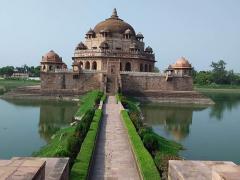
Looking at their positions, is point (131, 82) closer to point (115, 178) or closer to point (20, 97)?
point (20, 97)

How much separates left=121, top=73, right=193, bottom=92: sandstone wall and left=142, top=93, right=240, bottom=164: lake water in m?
4.01

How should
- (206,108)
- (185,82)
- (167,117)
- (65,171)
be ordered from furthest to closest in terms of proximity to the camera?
(185,82) → (206,108) → (167,117) → (65,171)

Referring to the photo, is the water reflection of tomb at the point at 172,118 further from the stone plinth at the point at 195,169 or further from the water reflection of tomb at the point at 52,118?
the stone plinth at the point at 195,169

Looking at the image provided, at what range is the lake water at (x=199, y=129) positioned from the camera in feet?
44.8

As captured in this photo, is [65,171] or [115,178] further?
[115,178]

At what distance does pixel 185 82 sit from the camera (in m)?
33.9

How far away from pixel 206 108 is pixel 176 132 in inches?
486

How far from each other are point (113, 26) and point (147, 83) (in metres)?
9.66

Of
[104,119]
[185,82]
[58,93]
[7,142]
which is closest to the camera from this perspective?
[7,142]

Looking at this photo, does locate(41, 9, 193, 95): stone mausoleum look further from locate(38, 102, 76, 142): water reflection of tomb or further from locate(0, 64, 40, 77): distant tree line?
locate(0, 64, 40, 77): distant tree line

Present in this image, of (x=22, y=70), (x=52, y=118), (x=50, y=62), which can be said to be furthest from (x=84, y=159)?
(x=22, y=70)

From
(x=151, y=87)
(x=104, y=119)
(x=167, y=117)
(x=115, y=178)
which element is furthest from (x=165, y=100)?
(x=115, y=178)

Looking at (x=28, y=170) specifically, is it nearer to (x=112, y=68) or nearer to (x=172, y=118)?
(x=172, y=118)

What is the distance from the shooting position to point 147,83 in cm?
3316
